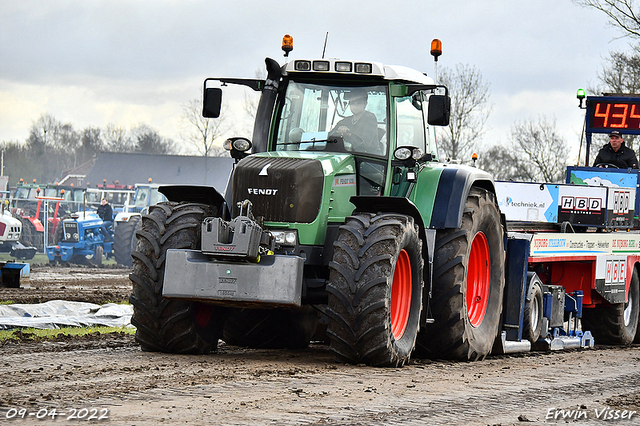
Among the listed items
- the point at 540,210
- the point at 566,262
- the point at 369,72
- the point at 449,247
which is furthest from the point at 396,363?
the point at 540,210

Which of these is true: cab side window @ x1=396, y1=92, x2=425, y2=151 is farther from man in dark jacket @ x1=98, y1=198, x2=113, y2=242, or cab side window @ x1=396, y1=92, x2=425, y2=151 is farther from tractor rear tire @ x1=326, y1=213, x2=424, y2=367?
man in dark jacket @ x1=98, y1=198, x2=113, y2=242

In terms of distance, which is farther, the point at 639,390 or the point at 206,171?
the point at 206,171

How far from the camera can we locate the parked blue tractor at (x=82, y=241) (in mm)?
26484

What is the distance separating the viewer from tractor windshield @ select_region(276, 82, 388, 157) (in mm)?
8445

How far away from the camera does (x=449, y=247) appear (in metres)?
8.48

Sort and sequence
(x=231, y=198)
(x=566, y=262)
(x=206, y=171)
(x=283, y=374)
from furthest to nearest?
1. (x=206, y=171)
2. (x=566, y=262)
3. (x=231, y=198)
4. (x=283, y=374)

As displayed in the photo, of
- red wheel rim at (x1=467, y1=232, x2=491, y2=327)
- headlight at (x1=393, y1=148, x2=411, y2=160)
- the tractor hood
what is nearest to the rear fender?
headlight at (x1=393, y1=148, x2=411, y2=160)

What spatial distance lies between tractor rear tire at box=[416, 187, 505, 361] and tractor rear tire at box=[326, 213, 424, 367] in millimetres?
936

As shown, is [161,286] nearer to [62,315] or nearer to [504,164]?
[62,315]

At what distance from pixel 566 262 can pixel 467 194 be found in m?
3.74

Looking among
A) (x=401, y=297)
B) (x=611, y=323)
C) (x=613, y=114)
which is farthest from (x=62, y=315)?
(x=613, y=114)

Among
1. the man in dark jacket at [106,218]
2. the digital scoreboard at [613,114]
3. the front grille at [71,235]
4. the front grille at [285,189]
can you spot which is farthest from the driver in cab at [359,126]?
the man in dark jacket at [106,218]

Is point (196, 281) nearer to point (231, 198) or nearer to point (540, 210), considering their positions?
point (231, 198)

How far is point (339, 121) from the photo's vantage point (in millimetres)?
8500
